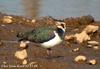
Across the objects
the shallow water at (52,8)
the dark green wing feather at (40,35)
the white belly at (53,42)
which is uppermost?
the dark green wing feather at (40,35)

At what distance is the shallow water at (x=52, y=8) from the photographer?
45.3 ft

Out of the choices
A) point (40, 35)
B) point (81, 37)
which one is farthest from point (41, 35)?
point (81, 37)

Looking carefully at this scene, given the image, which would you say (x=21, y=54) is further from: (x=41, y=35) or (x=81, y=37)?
(x=81, y=37)

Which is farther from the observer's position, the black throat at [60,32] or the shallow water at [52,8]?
the shallow water at [52,8]

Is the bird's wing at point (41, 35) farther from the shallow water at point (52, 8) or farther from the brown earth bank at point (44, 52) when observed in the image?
the shallow water at point (52, 8)

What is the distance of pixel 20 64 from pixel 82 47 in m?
1.99

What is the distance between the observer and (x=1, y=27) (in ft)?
33.3

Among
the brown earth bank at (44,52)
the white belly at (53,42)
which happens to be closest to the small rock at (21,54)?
the brown earth bank at (44,52)

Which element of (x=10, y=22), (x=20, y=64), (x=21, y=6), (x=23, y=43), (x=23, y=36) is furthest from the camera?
(x=21, y=6)

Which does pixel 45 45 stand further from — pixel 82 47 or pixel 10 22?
pixel 10 22

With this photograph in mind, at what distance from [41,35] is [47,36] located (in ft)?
0.38

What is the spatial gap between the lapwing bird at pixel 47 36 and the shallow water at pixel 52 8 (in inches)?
212

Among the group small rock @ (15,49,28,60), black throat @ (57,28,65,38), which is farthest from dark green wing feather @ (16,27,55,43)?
small rock @ (15,49,28,60)

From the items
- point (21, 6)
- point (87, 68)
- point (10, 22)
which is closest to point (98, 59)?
point (87, 68)
